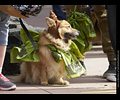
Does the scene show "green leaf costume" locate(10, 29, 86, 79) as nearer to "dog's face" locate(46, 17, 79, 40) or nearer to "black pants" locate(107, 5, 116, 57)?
"dog's face" locate(46, 17, 79, 40)

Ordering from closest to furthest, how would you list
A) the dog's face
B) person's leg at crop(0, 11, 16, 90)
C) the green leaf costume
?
person's leg at crop(0, 11, 16, 90), the green leaf costume, the dog's face

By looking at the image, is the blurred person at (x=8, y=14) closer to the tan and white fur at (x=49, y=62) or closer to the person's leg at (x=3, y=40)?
the person's leg at (x=3, y=40)

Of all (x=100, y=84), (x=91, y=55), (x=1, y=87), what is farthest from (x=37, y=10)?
(x=91, y=55)

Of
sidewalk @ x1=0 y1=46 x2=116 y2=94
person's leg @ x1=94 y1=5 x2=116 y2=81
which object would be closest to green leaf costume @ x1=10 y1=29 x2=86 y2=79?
sidewalk @ x1=0 y1=46 x2=116 y2=94

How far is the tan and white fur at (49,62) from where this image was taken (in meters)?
4.73

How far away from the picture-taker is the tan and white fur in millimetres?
4734

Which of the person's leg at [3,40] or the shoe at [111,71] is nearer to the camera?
the person's leg at [3,40]

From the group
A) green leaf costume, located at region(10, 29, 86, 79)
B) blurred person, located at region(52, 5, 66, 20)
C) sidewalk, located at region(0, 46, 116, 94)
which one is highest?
blurred person, located at region(52, 5, 66, 20)

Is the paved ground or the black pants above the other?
the black pants

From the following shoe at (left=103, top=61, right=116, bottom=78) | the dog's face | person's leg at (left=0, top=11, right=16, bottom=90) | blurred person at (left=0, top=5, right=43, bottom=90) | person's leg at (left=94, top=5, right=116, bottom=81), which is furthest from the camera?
person's leg at (left=94, top=5, right=116, bottom=81)

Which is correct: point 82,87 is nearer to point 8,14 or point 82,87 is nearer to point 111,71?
point 111,71

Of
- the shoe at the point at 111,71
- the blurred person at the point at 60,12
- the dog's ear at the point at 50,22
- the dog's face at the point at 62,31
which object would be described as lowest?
the shoe at the point at 111,71

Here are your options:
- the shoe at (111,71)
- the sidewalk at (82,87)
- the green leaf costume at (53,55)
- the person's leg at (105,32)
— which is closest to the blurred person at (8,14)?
the sidewalk at (82,87)
